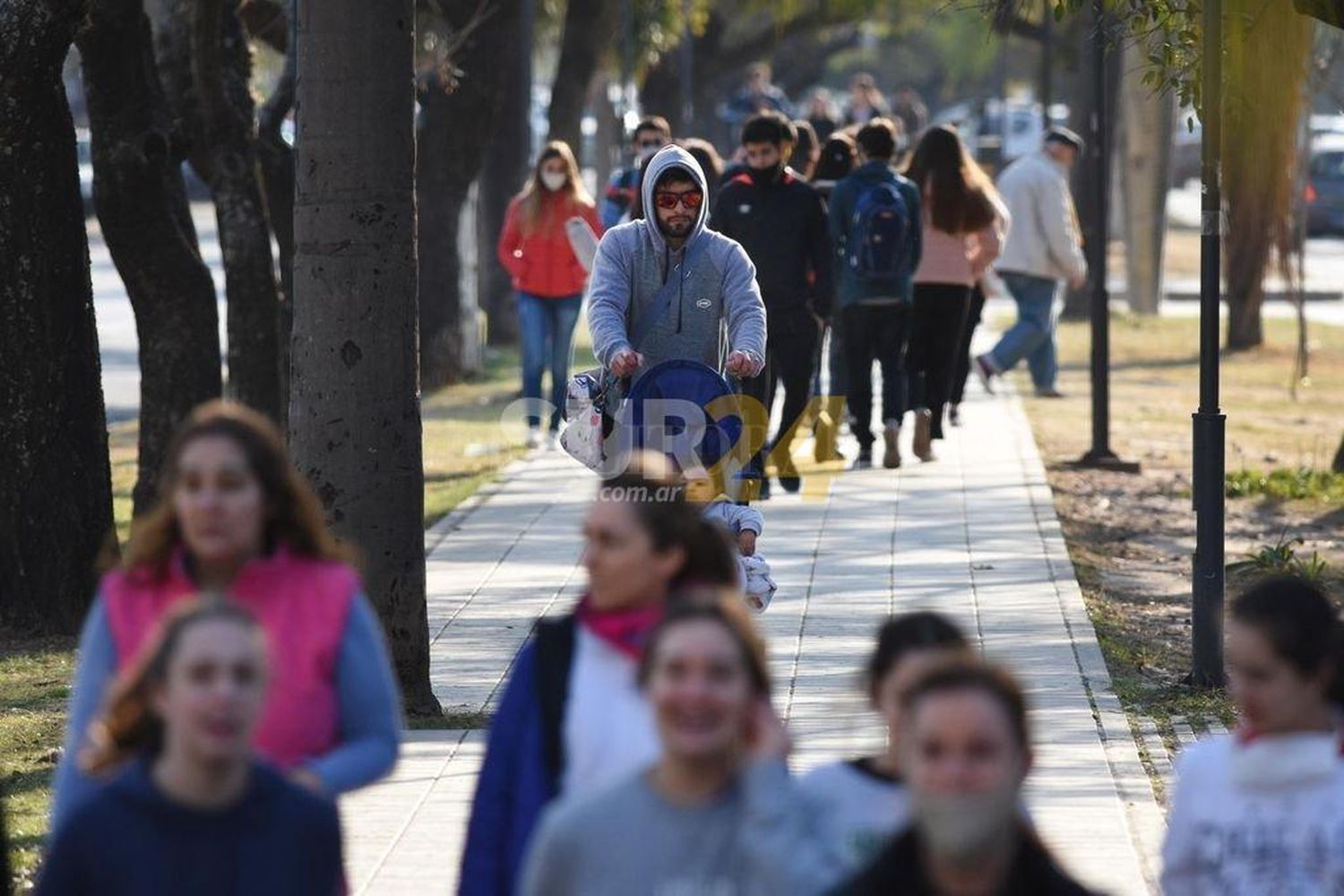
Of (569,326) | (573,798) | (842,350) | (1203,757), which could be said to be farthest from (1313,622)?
(569,326)

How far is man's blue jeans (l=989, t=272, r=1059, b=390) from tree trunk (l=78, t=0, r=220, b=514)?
7370 millimetres

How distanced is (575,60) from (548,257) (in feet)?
31.4

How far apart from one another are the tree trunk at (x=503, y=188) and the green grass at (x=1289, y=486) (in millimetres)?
9199

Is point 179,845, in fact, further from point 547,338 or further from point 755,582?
point 547,338

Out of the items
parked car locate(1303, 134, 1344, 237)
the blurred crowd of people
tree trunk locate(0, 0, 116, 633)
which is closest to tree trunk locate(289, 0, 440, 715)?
tree trunk locate(0, 0, 116, 633)

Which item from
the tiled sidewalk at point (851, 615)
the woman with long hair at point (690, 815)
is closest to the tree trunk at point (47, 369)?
the tiled sidewalk at point (851, 615)

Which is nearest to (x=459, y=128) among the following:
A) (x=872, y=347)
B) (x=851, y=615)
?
(x=872, y=347)

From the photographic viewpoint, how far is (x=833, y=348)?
16.3m

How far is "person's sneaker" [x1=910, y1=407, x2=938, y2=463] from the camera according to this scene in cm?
1543

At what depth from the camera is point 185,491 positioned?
4238mm

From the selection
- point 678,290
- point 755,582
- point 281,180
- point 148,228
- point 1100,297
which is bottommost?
point 755,582

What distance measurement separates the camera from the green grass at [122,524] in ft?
24.2

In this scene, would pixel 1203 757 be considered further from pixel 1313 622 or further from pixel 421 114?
pixel 421 114

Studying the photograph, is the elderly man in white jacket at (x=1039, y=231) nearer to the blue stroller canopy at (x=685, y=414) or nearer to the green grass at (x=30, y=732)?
the green grass at (x=30, y=732)
